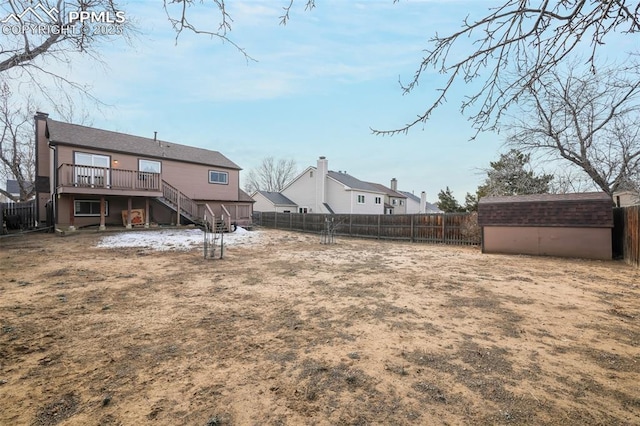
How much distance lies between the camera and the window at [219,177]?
18.7 meters

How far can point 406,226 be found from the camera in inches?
618

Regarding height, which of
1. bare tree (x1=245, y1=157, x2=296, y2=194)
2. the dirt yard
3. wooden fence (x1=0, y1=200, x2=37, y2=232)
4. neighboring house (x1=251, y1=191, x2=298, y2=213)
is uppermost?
bare tree (x1=245, y1=157, x2=296, y2=194)

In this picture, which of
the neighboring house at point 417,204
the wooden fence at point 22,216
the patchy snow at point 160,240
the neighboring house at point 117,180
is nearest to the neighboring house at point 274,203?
the neighboring house at point 117,180

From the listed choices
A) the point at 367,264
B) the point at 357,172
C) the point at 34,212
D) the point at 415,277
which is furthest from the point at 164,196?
the point at 357,172

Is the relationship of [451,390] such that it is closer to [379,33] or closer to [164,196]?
[379,33]

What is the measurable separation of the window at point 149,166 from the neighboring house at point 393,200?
78.9 feet

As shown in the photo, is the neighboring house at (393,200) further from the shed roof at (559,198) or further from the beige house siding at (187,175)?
the shed roof at (559,198)

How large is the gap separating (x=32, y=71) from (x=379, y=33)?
6736 mm

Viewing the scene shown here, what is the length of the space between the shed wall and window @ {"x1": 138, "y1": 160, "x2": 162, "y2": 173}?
1692 cm

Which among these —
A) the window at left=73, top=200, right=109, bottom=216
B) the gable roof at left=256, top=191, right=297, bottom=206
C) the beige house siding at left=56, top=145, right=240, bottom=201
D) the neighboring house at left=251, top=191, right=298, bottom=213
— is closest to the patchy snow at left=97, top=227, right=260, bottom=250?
the window at left=73, top=200, right=109, bottom=216

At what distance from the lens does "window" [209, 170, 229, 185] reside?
18.7 metres

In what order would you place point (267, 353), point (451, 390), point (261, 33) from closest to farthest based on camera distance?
point (451, 390) → point (267, 353) → point (261, 33)

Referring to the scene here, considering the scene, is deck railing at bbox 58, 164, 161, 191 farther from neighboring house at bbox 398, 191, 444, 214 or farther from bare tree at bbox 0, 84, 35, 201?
neighboring house at bbox 398, 191, 444, 214

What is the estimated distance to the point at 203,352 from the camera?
2.94 meters
